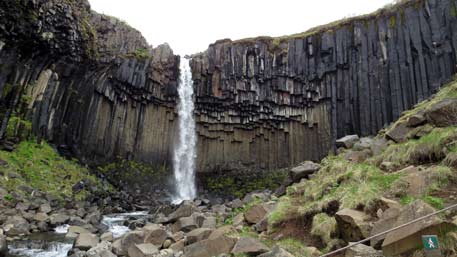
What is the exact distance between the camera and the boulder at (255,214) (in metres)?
8.45

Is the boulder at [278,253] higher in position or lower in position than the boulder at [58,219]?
higher

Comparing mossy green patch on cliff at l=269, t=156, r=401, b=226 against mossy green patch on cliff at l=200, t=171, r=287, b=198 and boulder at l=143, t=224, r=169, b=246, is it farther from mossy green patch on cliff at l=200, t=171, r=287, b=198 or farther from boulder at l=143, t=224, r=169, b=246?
mossy green patch on cliff at l=200, t=171, r=287, b=198

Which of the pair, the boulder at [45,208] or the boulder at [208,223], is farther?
the boulder at [45,208]

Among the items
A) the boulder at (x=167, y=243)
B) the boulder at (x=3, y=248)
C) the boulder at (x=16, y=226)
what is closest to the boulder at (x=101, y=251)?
the boulder at (x=167, y=243)

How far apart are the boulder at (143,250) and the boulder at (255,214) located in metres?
2.40

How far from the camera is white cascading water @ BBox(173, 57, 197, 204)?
3112 cm

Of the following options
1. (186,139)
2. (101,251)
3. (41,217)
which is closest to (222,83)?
(186,139)

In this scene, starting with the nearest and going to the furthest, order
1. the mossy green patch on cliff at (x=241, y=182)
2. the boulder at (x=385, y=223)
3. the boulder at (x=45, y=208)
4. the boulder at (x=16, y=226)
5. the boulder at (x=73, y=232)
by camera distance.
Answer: the boulder at (x=385, y=223) < the boulder at (x=73, y=232) < the boulder at (x=16, y=226) < the boulder at (x=45, y=208) < the mossy green patch on cliff at (x=241, y=182)

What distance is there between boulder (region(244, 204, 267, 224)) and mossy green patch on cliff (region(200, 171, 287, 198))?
21873mm

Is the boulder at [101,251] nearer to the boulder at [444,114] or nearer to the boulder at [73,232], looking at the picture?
the boulder at [73,232]

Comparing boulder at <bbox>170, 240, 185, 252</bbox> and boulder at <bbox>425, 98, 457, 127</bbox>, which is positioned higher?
boulder at <bbox>425, 98, 457, 127</bbox>

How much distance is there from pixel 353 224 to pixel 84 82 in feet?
78.8

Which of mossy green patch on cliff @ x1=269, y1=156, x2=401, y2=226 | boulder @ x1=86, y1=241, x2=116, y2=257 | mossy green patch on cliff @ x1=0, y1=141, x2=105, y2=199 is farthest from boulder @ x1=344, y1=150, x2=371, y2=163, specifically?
mossy green patch on cliff @ x1=0, y1=141, x2=105, y2=199

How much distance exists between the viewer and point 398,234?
4.34m
